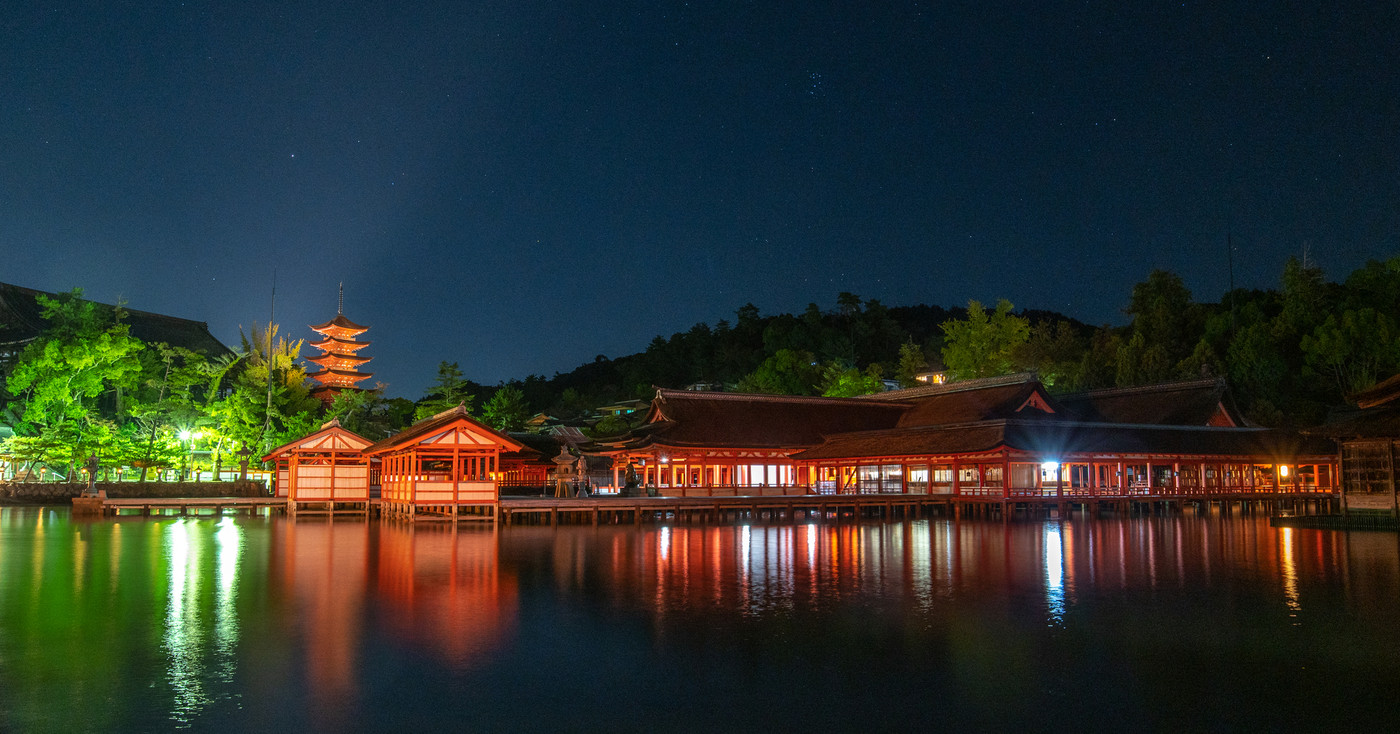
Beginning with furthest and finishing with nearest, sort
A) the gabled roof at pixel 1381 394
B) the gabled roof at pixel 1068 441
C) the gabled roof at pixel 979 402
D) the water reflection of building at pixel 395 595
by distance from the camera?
the gabled roof at pixel 979 402 < the gabled roof at pixel 1068 441 < the gabled roof at pixel 1381 394 < the water reflection of building at pixel 395 595

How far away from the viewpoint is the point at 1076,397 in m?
44.8

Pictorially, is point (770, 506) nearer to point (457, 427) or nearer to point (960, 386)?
point (457, 427)

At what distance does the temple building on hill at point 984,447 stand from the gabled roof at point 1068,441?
6cm

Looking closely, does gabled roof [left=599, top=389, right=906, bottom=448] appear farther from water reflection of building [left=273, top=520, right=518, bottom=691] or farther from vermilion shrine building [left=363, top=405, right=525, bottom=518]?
water reflection of building [left=273, top=520, right=518, bottom=691]

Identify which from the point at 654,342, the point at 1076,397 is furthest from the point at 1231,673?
the point at 654,342

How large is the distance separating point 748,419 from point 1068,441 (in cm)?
1317

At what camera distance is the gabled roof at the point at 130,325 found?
4446 cm

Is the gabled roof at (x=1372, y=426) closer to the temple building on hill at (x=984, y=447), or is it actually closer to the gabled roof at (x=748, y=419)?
the temple building on hill at (x=984, y=447)

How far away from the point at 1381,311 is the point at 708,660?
54576 mm

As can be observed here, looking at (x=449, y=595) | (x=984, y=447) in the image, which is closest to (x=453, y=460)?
(x=449, y=595)

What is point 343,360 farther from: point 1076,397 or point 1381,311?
point 1381,311

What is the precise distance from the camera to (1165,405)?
135ft

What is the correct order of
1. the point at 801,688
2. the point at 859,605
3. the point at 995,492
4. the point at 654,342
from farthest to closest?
the point at 654,342, the point at 995,492, the point at 859,605, the point at 801,688

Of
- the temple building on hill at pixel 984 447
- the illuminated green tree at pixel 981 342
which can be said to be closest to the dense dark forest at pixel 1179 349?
the illuminated green tree at pixel 981 342
